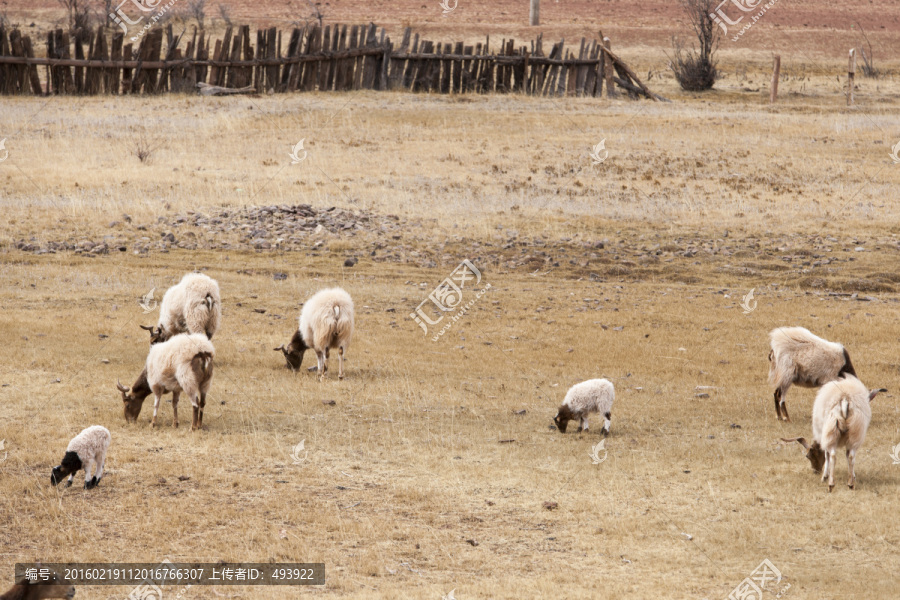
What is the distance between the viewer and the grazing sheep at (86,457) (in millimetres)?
8344

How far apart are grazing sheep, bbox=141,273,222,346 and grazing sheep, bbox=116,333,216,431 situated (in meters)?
1.85

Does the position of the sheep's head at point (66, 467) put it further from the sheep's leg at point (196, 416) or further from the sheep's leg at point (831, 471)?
the sheep's leg at point (831, 471)

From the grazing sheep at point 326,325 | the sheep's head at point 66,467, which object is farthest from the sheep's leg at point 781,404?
the sheep's head at point 66,467

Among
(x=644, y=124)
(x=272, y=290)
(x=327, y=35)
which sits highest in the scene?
(x=327, y=35)

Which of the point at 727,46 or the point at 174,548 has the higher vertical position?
the point at 727,46

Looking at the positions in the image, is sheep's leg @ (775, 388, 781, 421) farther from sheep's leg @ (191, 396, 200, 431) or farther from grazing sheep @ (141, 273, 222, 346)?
grazing sheep @ (141, 273, 222, 346)

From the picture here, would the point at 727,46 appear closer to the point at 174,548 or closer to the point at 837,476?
the point at 837,476

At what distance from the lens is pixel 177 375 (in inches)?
391

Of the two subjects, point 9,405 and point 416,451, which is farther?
point 9,405

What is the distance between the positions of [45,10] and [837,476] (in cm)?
6048

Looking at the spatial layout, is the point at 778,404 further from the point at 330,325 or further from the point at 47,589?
the point at 47,589

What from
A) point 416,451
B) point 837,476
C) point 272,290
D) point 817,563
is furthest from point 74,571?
point 272,290

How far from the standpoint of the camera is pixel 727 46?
54000 millimetres

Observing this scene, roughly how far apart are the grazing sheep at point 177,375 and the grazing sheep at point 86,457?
144 centimetres
